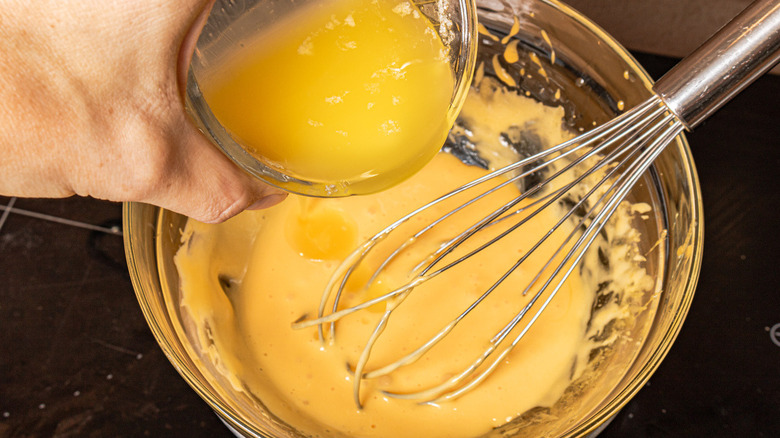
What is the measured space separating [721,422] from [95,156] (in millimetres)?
803

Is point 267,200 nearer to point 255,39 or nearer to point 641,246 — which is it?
point 255,39

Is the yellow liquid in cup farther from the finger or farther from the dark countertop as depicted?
the dark countertop

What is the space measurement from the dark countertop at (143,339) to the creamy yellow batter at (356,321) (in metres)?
0.11

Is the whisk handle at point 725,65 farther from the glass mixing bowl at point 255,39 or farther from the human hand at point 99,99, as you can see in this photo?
the human hand at point 99,99

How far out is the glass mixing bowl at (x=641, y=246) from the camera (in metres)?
0.64

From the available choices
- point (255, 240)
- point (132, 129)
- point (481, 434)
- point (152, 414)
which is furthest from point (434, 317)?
point (132, 129)

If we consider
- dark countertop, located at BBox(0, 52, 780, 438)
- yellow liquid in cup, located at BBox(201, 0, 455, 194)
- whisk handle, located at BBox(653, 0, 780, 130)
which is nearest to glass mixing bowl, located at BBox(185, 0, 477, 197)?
yellow liquid in cup, located at BBox(201, 0, 455, 194)

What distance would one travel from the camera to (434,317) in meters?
0.84

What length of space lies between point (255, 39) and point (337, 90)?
0.28 ft

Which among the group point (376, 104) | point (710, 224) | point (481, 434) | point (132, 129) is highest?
point (132, 129)

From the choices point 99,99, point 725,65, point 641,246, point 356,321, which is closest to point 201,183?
point 99,99

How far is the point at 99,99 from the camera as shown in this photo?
0.43 metres

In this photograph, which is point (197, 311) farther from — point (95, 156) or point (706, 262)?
point (706, 262)

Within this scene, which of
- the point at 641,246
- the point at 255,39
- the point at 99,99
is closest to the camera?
A: the point at 99,99
